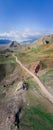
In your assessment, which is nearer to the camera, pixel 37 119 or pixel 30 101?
pixel 37 119

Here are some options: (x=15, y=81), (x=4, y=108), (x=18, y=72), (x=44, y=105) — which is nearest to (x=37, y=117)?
(x=44, y=105)

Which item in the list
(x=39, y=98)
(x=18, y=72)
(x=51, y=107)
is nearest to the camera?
(x=51, y=107)

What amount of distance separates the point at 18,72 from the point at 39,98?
29.5 meters

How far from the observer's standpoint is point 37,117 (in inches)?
1905

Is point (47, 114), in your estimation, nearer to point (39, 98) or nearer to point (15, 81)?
point (39, 98)

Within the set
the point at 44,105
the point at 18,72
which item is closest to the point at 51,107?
the point at 44,105

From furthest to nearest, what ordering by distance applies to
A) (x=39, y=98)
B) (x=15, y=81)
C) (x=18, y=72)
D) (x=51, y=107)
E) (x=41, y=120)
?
(x=18, y=72)
(x=15, y=81)
(x=39, y=98)
(x=51, y=107)
(x=41, y=120)

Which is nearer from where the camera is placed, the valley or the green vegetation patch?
the green vegetation patch

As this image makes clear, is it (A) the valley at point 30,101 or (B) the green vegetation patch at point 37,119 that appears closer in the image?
(B) the green vegetation patch at point 37,119

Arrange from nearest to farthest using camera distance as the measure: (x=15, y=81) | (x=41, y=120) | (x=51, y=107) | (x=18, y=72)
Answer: (x=41, y=120), (x=51, y=107), (x=15, y=81), (x=18, y=72)

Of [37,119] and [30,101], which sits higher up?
[30,101]

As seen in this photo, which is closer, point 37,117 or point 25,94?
point 37,117

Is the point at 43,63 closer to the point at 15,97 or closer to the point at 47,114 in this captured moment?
the point at 15,97

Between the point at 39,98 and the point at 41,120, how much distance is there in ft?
28.4
